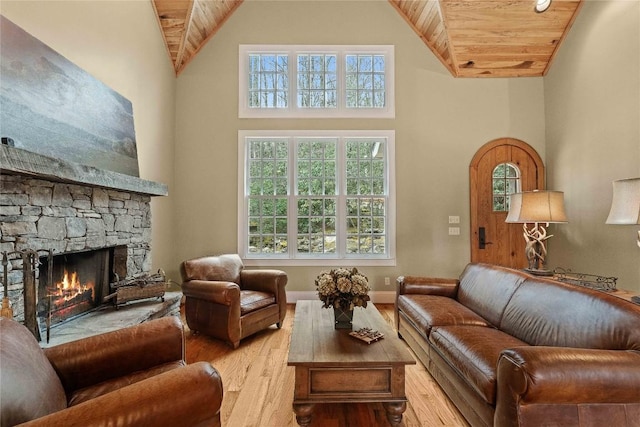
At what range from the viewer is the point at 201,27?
416 centimetres

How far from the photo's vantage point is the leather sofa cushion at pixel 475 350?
153cm

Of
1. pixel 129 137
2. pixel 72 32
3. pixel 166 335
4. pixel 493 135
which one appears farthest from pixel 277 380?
pixel 493 135

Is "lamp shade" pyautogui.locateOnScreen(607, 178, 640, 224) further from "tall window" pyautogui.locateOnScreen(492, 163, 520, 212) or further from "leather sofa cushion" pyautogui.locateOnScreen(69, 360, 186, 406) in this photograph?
"leather sofa cushion" pyautogui.locateOnScreen(69, 360, 186, 406)

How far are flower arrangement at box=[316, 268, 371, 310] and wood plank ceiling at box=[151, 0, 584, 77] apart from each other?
12.2ft

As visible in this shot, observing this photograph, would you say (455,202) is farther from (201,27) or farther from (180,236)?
(201,27)

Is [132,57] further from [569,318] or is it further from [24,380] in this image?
[569,318]

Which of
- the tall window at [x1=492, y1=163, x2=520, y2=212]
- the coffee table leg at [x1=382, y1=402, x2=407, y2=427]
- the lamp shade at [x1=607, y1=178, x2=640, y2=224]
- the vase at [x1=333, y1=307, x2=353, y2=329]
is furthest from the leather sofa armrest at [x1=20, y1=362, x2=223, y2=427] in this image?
the tall window at [x1=492, y1=163, x2=520, y2=212]

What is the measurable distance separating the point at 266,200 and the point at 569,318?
363 centimetres

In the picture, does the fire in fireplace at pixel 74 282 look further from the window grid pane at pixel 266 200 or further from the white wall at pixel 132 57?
the window grid pane at pixel 266 200

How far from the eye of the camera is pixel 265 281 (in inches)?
136

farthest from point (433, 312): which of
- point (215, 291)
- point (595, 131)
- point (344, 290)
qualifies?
point (595, 131)

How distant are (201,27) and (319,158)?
7.83ft

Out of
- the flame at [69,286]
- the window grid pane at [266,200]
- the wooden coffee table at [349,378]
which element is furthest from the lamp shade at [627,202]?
the flame at [69,286]

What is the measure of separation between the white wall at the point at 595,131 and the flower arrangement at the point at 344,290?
116 inches
